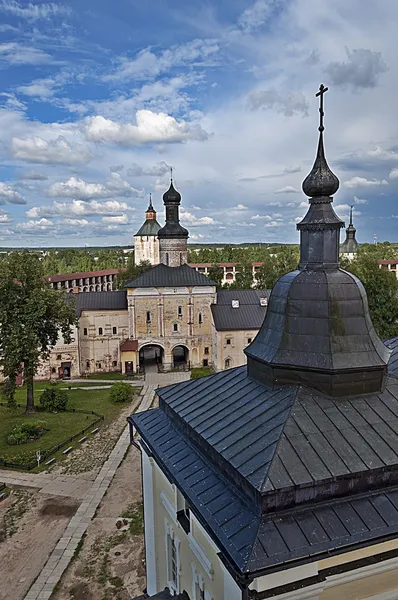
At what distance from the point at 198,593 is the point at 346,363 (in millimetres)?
4657

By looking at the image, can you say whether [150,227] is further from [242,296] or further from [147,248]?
[242,296]

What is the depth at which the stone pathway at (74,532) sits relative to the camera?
12906 millimetres

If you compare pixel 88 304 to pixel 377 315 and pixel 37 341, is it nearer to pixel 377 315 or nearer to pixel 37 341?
pixel 37 341

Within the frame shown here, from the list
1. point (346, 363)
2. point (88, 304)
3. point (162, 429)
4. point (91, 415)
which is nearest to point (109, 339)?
point (88, 304)

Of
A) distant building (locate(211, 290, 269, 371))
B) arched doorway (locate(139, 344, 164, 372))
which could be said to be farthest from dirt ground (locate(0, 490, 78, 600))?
arched doorway (locate(139, 344, 164, 372))

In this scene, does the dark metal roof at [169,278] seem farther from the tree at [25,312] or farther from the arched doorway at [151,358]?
the tree at [25,312]

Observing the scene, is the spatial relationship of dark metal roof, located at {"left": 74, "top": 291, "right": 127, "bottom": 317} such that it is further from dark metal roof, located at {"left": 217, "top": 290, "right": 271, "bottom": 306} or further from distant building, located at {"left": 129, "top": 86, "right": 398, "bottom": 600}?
distant building, located at {"left": 129, "top": 86, "right": 398, "bottom": 600}

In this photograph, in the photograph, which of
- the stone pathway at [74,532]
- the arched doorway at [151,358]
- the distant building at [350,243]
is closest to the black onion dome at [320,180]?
the stone pathway at [74,532]

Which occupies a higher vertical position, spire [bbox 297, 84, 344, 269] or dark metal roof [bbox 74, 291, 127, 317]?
spire [bbox 297, 84, 344, 269]

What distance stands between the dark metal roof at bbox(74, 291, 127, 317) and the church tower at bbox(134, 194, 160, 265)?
32.5 metres

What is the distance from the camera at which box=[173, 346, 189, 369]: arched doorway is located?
4000cm

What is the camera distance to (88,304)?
38969 mm

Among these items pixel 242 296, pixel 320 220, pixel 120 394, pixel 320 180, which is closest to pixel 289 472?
pixel 320 220

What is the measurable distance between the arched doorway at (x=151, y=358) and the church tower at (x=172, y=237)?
8351mm
